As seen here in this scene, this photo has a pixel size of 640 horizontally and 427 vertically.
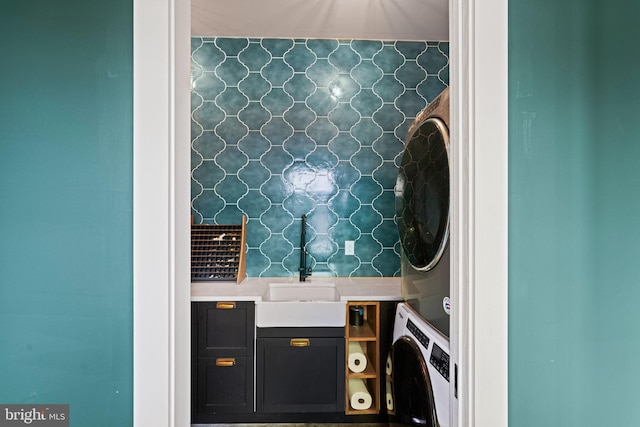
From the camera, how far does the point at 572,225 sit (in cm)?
84

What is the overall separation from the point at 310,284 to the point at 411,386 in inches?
47.9

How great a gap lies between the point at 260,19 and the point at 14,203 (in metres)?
A: 2.15

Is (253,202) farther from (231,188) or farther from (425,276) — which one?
(425,276)

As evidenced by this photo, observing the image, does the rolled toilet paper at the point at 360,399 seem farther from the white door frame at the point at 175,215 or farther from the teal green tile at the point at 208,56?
the teal green tile at the point at 208,56

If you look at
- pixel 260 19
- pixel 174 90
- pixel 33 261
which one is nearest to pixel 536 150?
pixel 174 90

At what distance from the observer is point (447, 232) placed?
51.7 inches

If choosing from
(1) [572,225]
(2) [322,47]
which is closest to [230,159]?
(2) [322,47]

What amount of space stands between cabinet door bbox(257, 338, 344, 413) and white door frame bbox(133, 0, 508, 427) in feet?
5.11

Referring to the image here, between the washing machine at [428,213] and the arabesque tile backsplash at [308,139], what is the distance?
1.02m

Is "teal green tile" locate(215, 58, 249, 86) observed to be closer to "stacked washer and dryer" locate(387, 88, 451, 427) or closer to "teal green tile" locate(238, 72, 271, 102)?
"teal green tile" locate(238, 72, 271, 102)

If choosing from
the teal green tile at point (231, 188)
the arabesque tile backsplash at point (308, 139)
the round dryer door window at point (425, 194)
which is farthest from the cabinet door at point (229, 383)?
the round dryer door window at point (425, 194)

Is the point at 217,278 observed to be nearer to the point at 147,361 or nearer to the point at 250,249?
the point at 250,249

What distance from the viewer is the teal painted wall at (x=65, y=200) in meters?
0.82

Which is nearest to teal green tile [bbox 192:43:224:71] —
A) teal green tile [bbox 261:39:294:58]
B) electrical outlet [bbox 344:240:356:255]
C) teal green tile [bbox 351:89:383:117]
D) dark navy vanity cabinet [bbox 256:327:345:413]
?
teal green tile [bbox 261:39:294:58]
